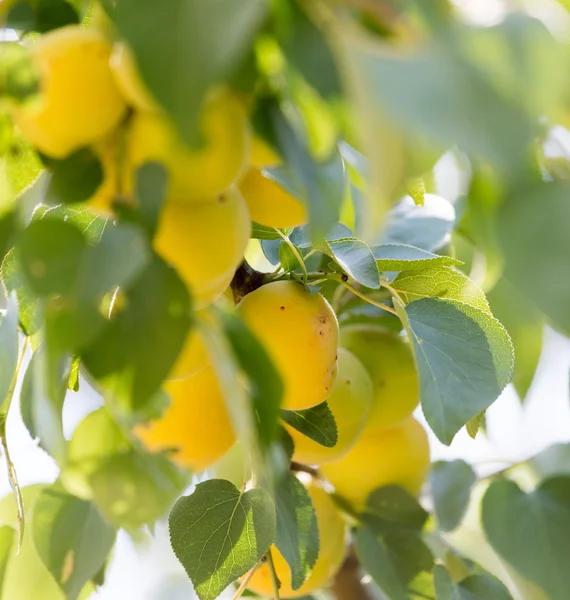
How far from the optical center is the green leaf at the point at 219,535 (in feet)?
1.39

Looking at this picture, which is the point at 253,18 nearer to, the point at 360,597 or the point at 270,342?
the point at 270,342

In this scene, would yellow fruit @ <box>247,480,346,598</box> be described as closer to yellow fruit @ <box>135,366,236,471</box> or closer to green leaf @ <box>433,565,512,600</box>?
green leaf @ <box>433,565,512,600</box>

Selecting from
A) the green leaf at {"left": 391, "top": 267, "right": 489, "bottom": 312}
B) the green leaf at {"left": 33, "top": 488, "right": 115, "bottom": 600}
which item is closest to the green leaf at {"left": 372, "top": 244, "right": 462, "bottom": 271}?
the green leaf at {"left": 391, "top": 267, "right": 489, "bottom": 312}

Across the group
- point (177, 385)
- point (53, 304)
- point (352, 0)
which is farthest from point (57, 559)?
point (352, 0)

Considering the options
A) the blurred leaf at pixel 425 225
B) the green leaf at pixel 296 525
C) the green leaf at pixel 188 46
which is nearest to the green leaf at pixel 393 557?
the green leaf at pixel 296 525

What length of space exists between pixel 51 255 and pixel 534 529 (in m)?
0.47

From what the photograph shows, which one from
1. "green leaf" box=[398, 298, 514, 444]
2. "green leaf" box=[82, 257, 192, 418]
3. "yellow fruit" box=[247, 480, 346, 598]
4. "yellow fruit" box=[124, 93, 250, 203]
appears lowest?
"yellow fruit" box=[247, 480, 346, 598]

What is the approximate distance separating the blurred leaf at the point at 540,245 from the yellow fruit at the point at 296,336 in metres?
0.22

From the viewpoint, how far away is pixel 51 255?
0.76 ft

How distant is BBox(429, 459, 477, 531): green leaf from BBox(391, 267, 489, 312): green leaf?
25 centimetres

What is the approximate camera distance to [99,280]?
0.71ft

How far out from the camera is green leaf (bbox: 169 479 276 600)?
42cm

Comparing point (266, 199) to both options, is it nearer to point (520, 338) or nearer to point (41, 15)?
point (41, 15)

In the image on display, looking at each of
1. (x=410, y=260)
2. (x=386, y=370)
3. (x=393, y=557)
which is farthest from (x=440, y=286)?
(x=393, y=557)
